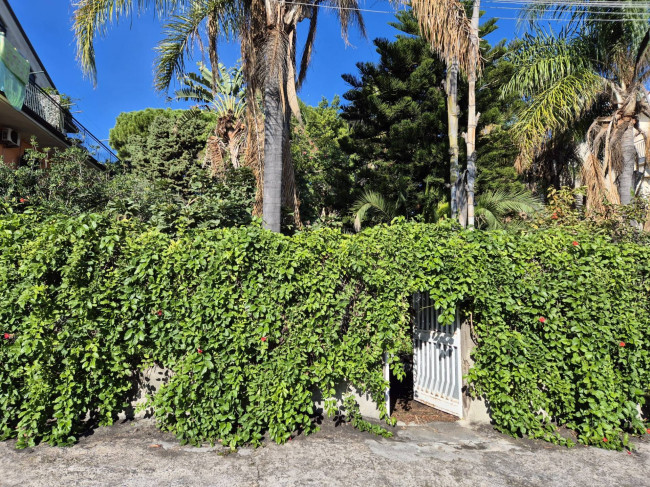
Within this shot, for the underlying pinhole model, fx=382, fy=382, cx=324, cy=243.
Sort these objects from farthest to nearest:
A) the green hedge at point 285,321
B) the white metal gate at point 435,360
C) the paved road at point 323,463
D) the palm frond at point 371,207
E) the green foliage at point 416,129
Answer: the green foliage at point 416,129
the palm frond at point 371,207
the white metal gate at point 435,360
the green hedge at point 285,321
the paved road at point 323,463

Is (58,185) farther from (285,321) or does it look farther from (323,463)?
(323,463)

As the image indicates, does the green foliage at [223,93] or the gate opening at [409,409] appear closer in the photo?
the gate opening at [409,409]

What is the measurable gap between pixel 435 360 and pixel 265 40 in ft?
16.2

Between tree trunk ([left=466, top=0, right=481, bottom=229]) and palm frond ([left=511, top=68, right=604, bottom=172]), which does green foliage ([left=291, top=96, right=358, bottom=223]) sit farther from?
palm frond ([left=511, top=68, right=604, bottom=172])

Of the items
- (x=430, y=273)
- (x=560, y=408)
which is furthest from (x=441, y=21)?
(x=560, y=408)

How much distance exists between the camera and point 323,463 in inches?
127

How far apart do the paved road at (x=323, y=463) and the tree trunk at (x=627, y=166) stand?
6.40 meters

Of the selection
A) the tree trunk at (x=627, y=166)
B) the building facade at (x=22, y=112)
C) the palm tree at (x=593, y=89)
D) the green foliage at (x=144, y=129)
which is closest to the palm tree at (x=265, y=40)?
the building facade at (x=22, y=112)

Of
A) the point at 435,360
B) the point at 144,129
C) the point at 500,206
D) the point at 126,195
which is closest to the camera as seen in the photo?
the point at 435,360

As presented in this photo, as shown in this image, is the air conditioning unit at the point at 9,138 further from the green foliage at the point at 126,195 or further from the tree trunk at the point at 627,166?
the tree trunk at the point at 627,166

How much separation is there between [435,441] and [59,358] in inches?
142

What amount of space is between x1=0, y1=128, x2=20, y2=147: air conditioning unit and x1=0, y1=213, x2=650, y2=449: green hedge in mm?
7314

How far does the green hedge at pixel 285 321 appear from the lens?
11.0ft

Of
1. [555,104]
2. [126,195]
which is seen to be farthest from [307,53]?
[555,104]
